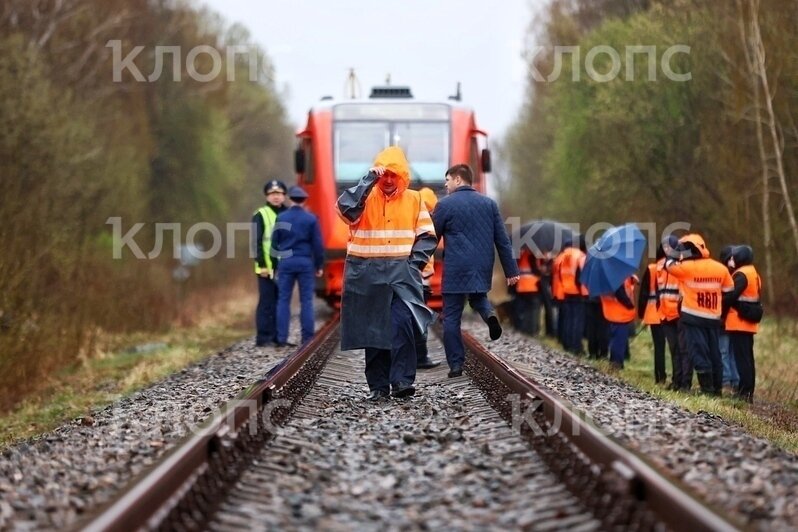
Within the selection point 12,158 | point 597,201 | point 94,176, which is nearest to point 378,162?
point 12,158

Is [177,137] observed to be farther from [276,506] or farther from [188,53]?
[276,506]

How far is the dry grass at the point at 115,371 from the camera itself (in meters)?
12.7

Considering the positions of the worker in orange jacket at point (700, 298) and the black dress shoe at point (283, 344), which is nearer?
the worker in orange jacket at point (700, 298)

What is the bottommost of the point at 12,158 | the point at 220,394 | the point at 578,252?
the point at 220,394

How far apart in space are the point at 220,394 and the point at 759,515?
6039 mm

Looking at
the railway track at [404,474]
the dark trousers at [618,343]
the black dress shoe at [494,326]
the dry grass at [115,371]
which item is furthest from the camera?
the dark trousers at [618,343]

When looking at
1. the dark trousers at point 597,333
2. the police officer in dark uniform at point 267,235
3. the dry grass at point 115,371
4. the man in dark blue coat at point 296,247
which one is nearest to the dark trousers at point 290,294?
the man in dark blue coat at point 296,247

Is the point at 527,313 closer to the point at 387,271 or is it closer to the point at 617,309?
the point at 617,309

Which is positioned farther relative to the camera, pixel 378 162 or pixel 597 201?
pixel 597 201

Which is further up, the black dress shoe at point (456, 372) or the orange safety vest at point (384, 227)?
the orange safety vest at point (384, 227)

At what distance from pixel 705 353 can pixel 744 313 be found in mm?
825

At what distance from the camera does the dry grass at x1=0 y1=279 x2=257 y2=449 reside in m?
12.7

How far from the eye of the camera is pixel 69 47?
32750mm

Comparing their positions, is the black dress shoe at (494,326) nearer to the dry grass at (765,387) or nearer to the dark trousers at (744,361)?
the dry grass at (765,387)
